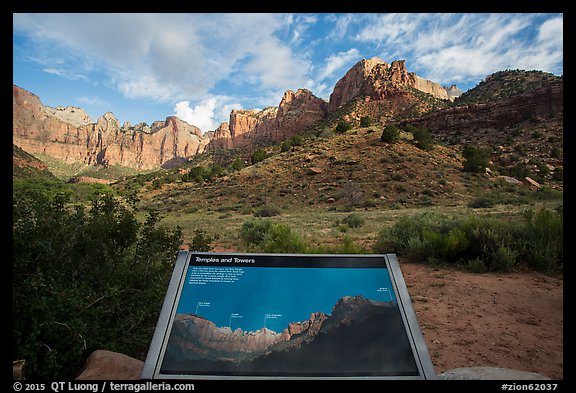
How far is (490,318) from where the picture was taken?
482 cm

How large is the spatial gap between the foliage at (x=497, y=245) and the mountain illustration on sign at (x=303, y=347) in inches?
218

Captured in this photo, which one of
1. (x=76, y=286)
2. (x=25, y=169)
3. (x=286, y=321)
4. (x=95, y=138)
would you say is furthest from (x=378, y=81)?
(x=95, y=138)

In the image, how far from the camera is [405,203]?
23.9 m

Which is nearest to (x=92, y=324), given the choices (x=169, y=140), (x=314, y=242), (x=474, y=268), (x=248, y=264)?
(x=248, y=264)

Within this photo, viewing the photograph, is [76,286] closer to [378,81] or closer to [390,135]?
[390,135]

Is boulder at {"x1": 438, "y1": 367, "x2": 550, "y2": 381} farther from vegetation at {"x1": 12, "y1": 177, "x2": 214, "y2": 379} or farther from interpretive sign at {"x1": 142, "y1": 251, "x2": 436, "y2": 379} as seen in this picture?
vegetation at {"x1": 12, "y1": 177, "x2": 214, "y2": 379}

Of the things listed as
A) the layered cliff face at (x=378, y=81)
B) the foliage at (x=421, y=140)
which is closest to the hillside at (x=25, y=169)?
the foliage at (x=421, y=140)

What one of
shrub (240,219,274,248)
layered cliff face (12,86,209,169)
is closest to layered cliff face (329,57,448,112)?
shrub (240,219,274,248)

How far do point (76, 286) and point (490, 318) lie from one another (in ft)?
18.3

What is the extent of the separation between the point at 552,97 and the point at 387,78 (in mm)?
36733

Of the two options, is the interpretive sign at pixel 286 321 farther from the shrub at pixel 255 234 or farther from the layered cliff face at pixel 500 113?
the layered cliff face at pixel 500 113

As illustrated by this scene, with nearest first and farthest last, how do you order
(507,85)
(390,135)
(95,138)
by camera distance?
(390,135) → (507,85) → (95,138)

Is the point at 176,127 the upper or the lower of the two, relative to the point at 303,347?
upper

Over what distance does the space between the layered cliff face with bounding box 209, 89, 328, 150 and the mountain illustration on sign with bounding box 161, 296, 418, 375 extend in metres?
94.3
